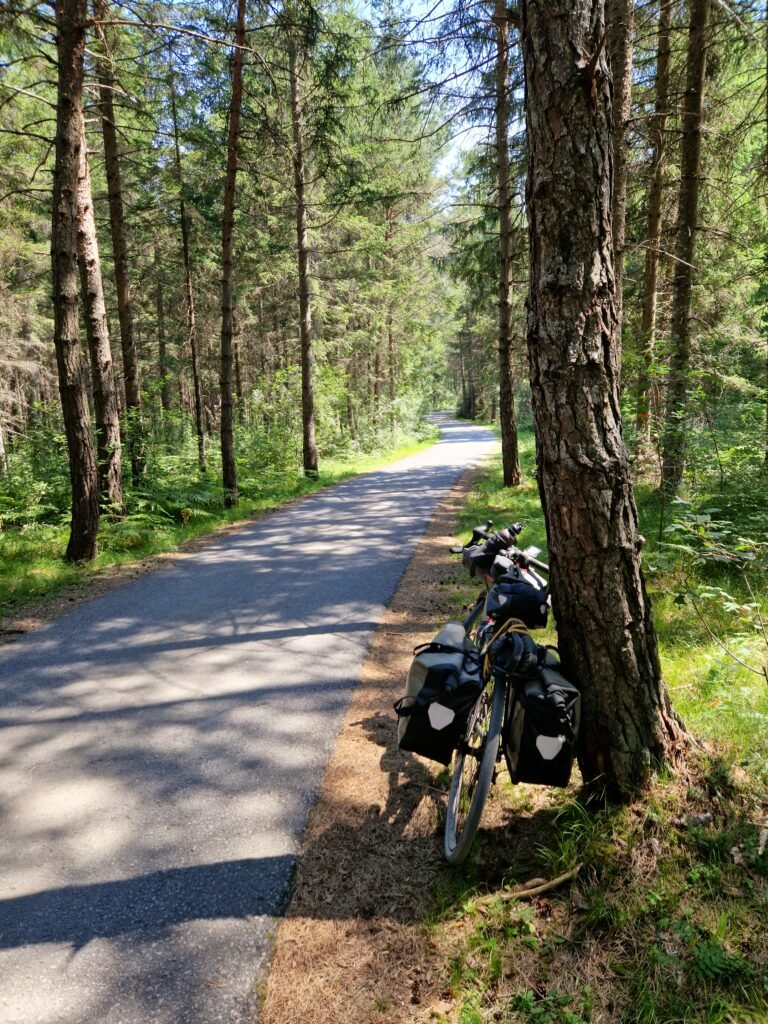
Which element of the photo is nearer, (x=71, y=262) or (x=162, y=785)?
(x=162, y=785)

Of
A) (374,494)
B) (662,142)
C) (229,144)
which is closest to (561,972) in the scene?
(662,142)

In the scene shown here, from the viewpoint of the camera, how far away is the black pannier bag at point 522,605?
2.98 m

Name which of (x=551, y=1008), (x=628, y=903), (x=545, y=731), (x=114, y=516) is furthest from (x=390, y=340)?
(x=551, y=1008)

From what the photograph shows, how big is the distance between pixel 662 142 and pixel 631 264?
6.88m

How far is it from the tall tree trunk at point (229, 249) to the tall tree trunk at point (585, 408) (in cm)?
1034

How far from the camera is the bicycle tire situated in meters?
2.41

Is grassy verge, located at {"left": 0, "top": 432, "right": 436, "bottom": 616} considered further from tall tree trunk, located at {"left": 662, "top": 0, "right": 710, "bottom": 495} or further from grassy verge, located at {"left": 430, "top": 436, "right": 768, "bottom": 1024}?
tall tree trunk, located at {"left": 662, "top": 0, "right": 710, "bottom": 495}

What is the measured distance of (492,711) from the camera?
2549 mm

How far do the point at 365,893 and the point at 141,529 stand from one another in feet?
25.4

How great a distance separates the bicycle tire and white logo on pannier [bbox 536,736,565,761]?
0.65 ft

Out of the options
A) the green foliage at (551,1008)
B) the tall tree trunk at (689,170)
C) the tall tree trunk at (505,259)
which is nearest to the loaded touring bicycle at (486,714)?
the green foliage at (551,1008)

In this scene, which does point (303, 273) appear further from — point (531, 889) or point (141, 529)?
point (531, 889)

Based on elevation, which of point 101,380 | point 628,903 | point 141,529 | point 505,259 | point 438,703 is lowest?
point 628,903

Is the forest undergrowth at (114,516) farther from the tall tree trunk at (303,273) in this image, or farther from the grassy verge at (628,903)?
the grassy verge at (628,903)
